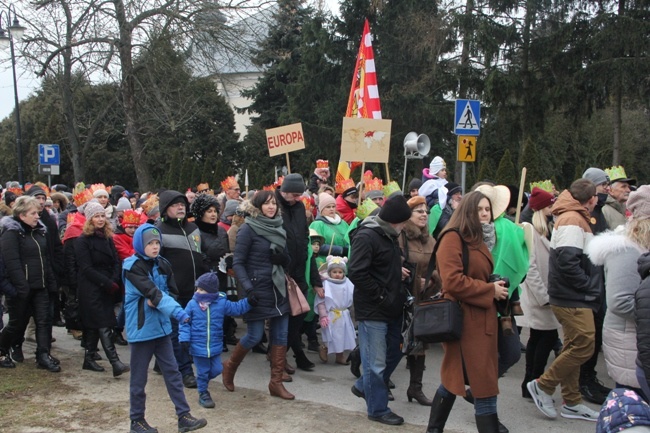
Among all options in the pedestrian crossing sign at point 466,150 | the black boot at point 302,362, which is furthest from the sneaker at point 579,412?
the pedestrian crossing sign at point 466,150

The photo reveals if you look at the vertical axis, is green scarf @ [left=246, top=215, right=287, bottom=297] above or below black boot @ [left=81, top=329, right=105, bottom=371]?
above

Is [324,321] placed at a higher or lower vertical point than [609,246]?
lower

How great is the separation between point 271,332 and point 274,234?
0.92 m

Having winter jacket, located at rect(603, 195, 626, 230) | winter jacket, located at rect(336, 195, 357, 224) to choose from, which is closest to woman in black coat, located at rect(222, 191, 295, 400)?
winter jacket, located at rect(336, 195, 357, 224)

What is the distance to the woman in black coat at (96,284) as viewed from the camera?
7117 millimetres

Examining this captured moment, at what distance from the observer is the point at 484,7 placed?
25.8m

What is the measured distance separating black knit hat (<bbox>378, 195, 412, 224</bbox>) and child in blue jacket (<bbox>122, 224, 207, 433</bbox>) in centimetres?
176

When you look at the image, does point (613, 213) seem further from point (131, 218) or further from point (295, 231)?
point (131, 218)

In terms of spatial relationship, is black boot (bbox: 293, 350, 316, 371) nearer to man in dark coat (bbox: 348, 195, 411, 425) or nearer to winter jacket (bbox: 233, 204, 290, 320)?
winter jacket (bbox: 233, 204, 290, 320)

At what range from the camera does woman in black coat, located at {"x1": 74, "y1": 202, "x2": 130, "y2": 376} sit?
7.12m

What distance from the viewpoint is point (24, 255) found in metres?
7.16

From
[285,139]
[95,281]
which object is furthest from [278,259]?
[285,139]

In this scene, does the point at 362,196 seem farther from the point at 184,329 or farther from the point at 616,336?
the point at 616,336

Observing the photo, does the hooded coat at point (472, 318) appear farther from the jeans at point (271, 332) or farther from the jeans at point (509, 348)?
the jeans at point (271, 332)
